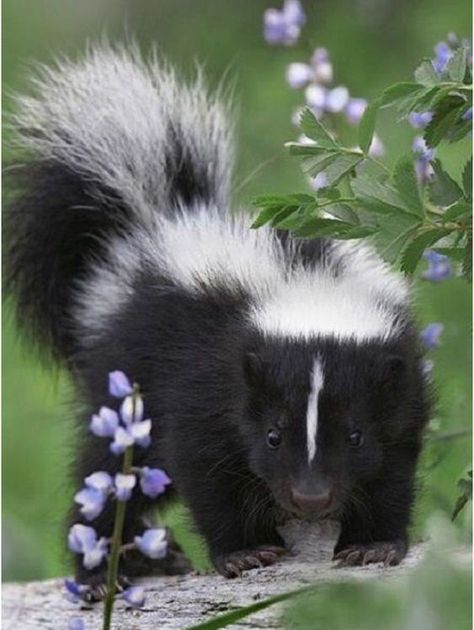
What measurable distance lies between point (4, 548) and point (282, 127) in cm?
360

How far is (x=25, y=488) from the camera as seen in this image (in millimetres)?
7562

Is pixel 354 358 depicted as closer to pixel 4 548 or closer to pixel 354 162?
pixel 354 162

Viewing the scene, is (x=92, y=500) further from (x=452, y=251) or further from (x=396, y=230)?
(x=452, y=251)

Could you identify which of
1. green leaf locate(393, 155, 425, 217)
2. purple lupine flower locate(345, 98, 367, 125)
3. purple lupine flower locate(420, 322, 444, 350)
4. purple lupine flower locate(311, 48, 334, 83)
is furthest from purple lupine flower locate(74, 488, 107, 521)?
purple lupine flower locate(311, 48, 334, 83)

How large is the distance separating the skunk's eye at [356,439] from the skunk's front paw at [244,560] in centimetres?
42

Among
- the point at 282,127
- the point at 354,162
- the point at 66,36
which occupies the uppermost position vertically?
the point at 66,36

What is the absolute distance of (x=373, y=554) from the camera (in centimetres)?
431

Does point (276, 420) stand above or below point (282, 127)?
below

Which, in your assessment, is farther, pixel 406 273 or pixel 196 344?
pixel 196 344

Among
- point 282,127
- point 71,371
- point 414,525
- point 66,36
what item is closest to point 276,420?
point 414,525

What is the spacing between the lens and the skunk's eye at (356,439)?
418cm

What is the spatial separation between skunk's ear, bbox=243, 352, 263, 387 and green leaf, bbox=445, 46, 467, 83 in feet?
3.30

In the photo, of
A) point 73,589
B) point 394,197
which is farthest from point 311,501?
point 394,197

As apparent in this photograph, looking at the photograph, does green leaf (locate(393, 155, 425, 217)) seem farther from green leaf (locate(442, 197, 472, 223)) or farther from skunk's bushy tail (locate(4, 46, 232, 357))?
skunk's bushy tail (locate(4, 46, 232, 357))
